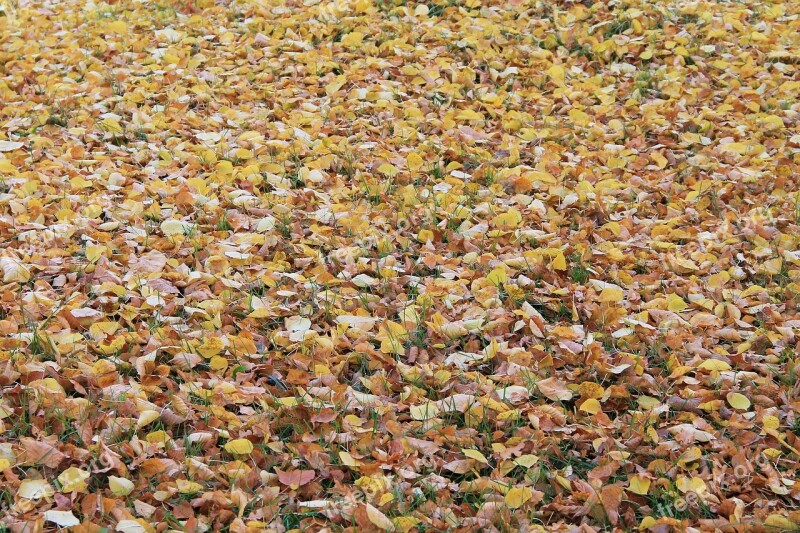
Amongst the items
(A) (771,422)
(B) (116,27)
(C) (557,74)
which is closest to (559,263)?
(A) (771,422)

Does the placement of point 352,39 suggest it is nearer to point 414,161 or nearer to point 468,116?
point 468,116

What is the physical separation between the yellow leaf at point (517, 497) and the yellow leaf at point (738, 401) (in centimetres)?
74

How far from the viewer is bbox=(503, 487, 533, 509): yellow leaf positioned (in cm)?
222

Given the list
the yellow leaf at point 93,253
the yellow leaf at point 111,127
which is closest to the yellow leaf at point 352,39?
the yellow leaf at point 111,127

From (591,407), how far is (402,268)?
3.15 feet

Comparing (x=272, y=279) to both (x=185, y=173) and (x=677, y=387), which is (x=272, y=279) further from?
(x=677, y=387)

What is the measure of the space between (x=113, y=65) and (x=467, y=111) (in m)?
2.02

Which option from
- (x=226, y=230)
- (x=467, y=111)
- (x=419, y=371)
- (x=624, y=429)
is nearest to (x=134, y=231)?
(x=226, y=230)

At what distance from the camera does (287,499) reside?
2264 millimetres

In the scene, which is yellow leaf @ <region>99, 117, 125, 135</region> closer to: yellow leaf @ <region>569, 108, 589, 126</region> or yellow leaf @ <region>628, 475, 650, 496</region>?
yellow leaf @ <region>569, 108, 589, 126</region>

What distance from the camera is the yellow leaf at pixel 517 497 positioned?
7.27ft

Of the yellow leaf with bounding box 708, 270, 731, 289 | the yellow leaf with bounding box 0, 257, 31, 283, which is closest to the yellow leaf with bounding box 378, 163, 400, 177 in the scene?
the yellow leaf with bounding box 708, 270, 731, 289

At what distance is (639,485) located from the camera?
2279 millimetres

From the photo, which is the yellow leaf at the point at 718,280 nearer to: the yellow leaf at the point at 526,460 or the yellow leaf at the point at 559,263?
the yellow leaf at the point at 559,263
